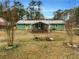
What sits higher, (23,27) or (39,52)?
(39,52)

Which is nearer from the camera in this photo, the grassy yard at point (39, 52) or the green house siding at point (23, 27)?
the grassy yard at point (39, 52)

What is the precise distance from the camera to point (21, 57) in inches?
338

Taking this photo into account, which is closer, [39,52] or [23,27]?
[39,52]

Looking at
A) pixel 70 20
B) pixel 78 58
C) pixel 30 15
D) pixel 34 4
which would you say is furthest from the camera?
pixel 30 15

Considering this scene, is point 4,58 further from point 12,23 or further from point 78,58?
point 12,23

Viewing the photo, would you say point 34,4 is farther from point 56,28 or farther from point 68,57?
point 68,57

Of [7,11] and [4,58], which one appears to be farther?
[7,11]

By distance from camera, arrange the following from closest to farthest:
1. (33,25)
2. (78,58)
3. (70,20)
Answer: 1. (78,58)
2. (70,20)
3. (33,25)

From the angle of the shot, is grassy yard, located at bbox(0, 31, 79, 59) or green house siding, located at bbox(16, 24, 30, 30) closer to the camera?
grassy yard, located at bbox(0, 31, 79, 59)

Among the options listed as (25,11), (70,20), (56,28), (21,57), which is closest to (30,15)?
(25,11)

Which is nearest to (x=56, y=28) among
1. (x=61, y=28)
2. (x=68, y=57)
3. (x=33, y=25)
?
(x=61, y=28)

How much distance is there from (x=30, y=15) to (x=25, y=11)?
1.84m

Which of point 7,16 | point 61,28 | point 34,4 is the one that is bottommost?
point 61,28

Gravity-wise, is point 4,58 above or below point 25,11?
below
